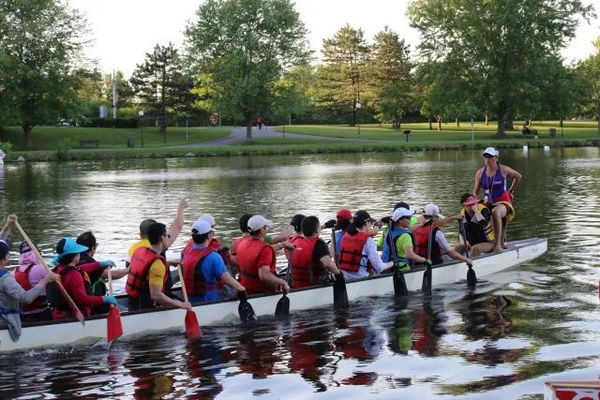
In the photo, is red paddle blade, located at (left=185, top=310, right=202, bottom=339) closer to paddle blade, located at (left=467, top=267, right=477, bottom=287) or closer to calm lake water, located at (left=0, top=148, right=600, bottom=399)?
calm lake water, located at (left=0, top=148, right=600, bottom=399)

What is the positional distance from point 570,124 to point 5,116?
244ft

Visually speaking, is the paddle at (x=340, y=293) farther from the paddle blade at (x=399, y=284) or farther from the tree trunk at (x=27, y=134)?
the tree trunk at (x=27, y=134)

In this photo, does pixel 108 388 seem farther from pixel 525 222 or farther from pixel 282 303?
pixel 525 222

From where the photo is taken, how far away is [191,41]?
299ft

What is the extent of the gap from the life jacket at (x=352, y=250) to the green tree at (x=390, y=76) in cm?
9352

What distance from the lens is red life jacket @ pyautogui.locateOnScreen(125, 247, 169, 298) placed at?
13.5 m

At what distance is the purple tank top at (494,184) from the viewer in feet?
63.9

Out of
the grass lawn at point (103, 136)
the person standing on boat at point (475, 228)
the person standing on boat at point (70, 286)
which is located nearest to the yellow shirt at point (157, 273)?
the person standing on boat at point (70, 286)

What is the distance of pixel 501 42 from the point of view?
88.1 meters

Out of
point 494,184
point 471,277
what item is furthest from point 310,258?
point 494,184

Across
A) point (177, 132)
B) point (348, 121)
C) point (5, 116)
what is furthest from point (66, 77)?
point (348, 121)

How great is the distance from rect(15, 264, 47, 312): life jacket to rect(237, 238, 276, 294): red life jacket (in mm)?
3280

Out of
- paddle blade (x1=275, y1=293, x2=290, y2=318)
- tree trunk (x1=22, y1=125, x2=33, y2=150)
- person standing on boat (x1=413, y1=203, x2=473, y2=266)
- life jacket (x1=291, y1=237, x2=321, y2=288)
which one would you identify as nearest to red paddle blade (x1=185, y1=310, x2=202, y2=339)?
paddle blade (x1=275, y1=293, x2=290, y2=318)

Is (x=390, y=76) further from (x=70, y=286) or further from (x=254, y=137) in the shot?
(x=70, y=286)
